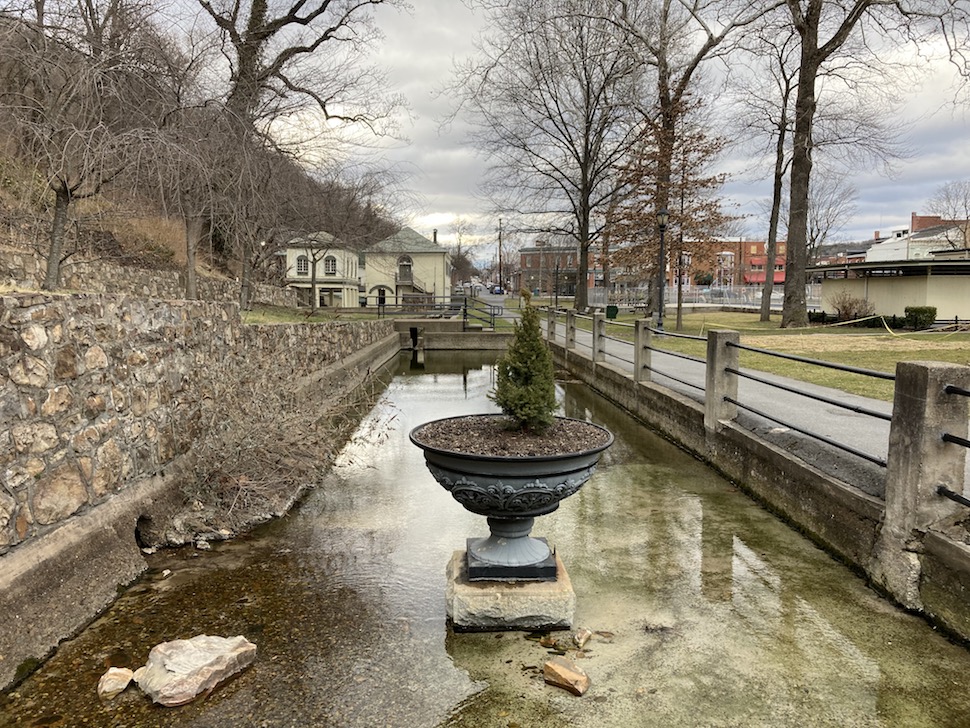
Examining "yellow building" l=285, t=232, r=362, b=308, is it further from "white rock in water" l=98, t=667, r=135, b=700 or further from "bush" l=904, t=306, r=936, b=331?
"white rock in water" l=98, t=667, r=135, b=700

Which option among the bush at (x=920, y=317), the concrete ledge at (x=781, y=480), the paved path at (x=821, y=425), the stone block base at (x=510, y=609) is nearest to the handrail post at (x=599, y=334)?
the paved path at (x=821, y=425)

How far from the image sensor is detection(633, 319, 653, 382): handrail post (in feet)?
31.5

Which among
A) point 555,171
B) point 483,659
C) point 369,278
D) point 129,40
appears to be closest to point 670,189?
point 555,171

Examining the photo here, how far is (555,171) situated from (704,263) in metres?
9.02

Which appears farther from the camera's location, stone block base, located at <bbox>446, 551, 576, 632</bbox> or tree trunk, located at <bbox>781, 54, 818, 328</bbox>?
tree trunk, located at <bbox>781, 54, 818, 328</bbox>

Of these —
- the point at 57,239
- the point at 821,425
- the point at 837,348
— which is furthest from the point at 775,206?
the point at 57,239

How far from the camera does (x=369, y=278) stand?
49781mm

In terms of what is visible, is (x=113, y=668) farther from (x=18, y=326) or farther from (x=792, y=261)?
(x=792, y=261)

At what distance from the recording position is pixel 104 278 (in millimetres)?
11227

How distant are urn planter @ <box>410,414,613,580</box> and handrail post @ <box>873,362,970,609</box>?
5.36 feet

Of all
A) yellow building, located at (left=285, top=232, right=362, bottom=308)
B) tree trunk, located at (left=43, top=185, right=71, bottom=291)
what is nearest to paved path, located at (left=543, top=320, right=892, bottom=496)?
tree trunk, located at (left=43, top=185, right=71, bottom=291)

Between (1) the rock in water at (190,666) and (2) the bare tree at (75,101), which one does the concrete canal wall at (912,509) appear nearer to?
(1) the rock in water at (190,666)

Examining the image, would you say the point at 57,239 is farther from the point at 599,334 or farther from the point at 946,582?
the point at 599,334

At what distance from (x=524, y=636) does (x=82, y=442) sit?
8.83 ft
